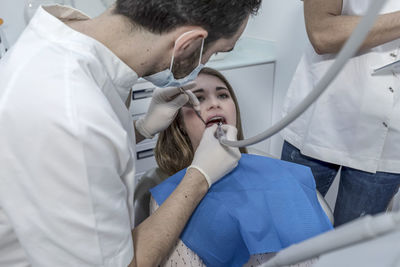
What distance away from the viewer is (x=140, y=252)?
0.84 m

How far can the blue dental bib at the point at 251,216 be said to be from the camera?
1.06 m

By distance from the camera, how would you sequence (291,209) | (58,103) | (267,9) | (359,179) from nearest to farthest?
(58,103), (291,209), (359,179), (267,9)

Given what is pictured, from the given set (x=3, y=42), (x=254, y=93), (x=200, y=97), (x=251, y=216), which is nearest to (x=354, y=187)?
(x=251, y=216)

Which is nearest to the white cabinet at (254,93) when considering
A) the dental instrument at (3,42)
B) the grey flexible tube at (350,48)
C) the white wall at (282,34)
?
the white wall at (282,34)

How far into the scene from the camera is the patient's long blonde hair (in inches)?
55.6

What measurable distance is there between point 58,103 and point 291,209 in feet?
2.50

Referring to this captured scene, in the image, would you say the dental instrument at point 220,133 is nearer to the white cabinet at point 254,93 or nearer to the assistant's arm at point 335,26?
the assistant's arm at point 335,26

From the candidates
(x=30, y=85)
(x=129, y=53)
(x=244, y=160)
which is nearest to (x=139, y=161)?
(x=244, y=160)

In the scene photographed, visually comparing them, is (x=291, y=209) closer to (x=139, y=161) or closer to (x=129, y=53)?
(x=129, y=53)

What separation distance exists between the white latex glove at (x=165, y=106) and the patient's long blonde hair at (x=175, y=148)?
0.14 m

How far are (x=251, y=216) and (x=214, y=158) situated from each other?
0.21m

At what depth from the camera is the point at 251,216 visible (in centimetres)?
112

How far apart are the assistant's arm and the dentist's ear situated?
45 centimetres

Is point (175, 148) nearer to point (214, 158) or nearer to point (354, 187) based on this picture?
point (214, 158)
